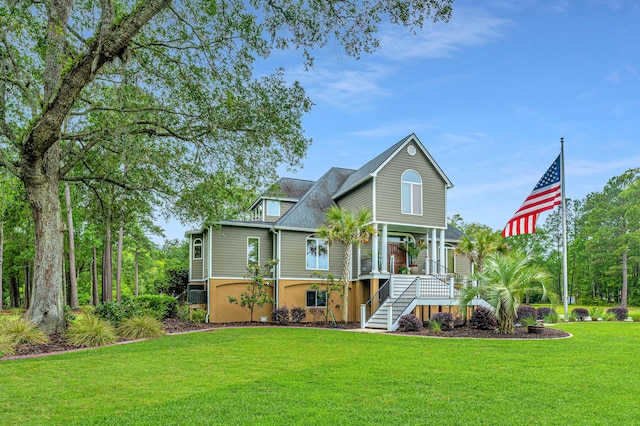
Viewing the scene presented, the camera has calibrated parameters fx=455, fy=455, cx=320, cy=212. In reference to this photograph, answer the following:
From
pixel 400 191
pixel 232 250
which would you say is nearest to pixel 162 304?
pixel 232 250

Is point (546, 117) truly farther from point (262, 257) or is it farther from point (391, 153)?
point (262, 257)

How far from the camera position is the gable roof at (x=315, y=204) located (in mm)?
22219

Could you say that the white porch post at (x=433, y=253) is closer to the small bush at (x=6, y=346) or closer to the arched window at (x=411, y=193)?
the arched window at (x=411, y=193)

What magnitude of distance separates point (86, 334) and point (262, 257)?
10.5m

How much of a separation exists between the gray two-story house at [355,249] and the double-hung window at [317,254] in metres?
0.05

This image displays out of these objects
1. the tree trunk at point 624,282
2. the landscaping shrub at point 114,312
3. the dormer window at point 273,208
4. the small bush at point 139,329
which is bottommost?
the tree trunk at point 624,282

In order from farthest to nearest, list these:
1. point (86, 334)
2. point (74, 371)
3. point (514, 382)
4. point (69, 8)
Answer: point (69, 8) → point (86, 334) → point (74, 371) → point (514, 382)

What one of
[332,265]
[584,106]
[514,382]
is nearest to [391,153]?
[332,265]

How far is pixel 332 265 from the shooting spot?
22859 millimetres

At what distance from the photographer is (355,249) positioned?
2297cm

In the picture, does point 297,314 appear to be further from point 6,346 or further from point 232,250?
point 6,346

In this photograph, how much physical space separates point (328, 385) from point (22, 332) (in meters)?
9.58

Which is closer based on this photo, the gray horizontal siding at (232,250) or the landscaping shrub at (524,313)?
the landscaping shrub at (524,313)

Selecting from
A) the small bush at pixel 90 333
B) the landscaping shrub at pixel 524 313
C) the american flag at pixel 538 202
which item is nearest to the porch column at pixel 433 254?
the american flag at pixel 538 202
